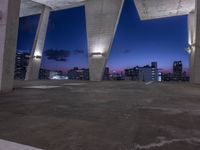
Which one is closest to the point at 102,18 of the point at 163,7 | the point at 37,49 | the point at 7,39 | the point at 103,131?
the point at 163,7

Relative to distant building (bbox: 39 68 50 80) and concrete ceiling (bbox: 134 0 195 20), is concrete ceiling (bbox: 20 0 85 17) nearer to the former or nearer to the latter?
concrete ceiling (bbox: 134 0 195 20)

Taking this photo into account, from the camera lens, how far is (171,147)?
78.5 inches

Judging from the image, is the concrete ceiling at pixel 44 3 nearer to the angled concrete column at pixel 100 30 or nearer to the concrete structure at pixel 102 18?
the concrete structure at pixel 102 18

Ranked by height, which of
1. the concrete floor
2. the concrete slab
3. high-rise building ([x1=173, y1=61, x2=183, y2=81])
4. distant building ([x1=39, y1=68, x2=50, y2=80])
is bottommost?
the concrete slab

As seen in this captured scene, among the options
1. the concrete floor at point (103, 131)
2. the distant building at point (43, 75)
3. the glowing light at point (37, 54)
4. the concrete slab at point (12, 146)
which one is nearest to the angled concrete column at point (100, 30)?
the glowing light at point (37, 54)

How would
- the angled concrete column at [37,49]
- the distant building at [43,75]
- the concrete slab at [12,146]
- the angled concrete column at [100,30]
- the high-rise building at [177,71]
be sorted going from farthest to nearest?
1. the high-rise building at [177,71]
2. the distant building at [43,75]
3. the angled concrete column at [37,49]
4. the angled concrete column at [100,30]
5. the concrete slab at [12,146]

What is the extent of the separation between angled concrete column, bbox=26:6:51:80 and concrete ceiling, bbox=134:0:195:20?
39.3 feet

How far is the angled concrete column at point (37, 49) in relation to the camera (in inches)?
888

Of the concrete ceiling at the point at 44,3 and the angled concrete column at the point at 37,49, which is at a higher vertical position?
the concrete ceiling at the point at 44,3

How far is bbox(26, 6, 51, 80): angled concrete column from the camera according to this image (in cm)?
2255

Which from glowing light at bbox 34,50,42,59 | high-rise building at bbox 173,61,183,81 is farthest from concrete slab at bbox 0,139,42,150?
high-rise building at bbox 173,61,183,81

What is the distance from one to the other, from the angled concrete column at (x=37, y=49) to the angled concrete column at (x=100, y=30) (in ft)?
22.6

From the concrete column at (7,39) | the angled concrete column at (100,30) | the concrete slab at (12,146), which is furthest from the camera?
the angled concrete column at (100,30)

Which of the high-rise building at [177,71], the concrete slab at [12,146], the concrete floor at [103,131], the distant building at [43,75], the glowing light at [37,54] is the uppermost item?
the high-rise building at [177,71]
